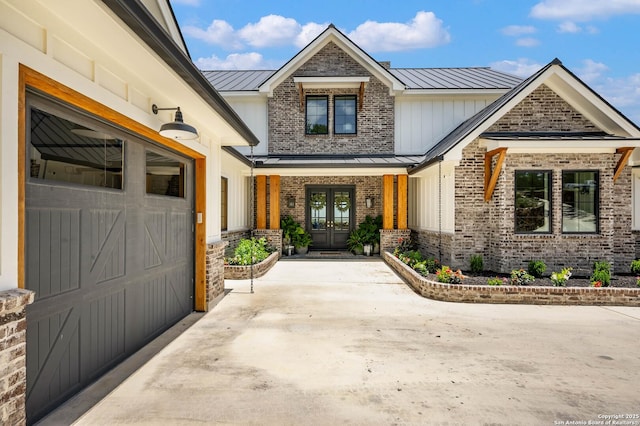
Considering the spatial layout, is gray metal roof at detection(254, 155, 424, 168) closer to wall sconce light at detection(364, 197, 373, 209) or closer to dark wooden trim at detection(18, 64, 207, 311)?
wall sconce light at detection(364, 197, 373, 209)

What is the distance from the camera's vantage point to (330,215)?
13.9m

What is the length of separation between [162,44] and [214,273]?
4253mm

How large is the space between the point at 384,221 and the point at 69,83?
10.4 m

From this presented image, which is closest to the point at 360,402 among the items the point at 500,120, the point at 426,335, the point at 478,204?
the point at 426,335

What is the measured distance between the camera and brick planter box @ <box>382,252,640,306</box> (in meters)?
6.49

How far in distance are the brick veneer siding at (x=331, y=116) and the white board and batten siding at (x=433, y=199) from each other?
240 centimetres

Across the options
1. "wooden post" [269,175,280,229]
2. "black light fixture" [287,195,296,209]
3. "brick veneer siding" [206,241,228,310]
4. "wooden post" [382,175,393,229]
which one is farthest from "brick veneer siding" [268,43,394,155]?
"brick veneer siding" [206,241,228,310]

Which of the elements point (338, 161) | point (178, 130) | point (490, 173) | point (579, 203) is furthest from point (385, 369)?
point (338, 161)

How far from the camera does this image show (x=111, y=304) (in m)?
3.75

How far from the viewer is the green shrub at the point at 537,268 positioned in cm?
803

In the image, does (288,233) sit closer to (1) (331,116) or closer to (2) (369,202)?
(2) (369,202)

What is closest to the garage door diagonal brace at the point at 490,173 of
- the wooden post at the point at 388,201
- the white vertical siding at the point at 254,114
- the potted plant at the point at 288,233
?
the wooden post at the point at 388,201

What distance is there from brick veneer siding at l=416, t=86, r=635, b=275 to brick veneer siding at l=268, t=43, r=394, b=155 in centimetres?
508

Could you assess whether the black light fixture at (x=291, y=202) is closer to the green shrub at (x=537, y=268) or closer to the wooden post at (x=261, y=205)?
the wooden post at (x=261, y=205)
